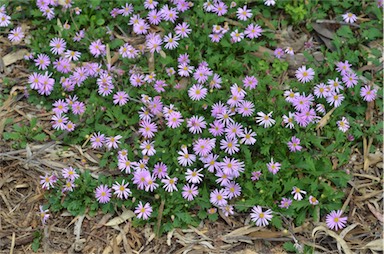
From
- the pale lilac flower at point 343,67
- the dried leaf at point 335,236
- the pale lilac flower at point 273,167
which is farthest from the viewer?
the pale lilac flower at point 343,67

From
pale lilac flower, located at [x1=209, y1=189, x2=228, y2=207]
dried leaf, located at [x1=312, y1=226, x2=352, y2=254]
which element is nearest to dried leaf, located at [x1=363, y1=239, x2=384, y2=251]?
dried leaf, located at [x1=312, y1=226, x2=352, y2=254]

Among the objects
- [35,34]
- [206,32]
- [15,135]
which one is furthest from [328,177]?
[35,34]

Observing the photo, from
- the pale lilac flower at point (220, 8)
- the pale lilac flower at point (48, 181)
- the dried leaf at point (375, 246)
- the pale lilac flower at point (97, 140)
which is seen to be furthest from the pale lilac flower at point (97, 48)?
the dried leaf at point (375, 246)

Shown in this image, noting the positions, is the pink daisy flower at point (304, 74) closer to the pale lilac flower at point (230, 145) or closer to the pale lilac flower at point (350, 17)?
the pale lilac flower at point (350, 17)

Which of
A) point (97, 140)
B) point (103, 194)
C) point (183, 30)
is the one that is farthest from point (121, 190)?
point (183, 30)

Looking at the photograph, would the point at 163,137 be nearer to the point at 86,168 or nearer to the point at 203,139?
the point at 203,139

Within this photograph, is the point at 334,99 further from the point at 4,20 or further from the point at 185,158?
the point at 4,20
